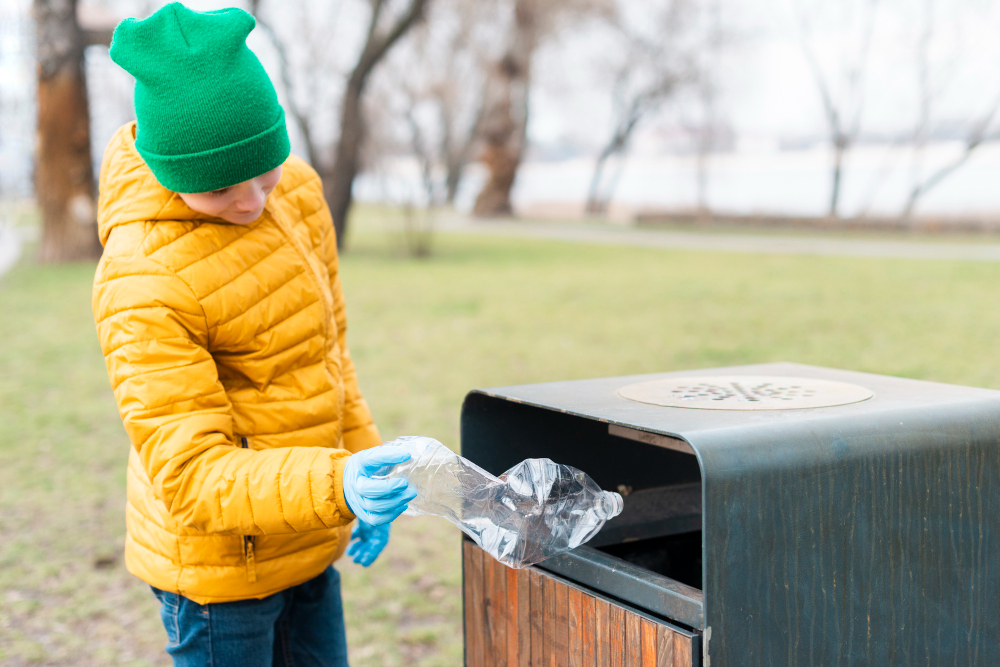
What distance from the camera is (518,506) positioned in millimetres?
1548

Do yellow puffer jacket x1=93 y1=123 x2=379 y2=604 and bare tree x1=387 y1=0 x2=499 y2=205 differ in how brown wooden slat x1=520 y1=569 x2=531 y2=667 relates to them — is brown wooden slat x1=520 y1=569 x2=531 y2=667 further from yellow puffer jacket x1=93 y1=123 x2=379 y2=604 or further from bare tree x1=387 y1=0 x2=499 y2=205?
bare tree x1=387 y1=0 x2=499 y2=205

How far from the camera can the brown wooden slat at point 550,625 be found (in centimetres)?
151

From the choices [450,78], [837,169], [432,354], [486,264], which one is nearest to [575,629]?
[432,354]

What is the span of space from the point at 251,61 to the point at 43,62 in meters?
11.6

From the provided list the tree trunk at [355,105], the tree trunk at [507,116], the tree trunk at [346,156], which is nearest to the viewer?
the tree trunk at [355,105]

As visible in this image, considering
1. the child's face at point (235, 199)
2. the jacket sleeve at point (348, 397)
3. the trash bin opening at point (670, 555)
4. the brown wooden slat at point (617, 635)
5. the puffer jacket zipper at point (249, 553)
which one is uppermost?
the child's face at point (235, 199)

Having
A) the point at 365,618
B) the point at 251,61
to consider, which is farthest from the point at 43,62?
the point at 251,61

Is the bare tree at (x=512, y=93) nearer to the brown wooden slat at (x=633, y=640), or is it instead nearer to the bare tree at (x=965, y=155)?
the bare tree at (x=965, y=155)

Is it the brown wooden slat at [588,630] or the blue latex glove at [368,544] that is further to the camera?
the blue latex glove at [368,544]

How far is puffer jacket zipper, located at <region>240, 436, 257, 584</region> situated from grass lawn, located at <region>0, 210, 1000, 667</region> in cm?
134

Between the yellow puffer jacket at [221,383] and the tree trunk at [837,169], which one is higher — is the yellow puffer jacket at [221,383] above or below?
above

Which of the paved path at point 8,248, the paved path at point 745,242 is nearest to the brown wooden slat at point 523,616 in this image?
the paved path at point 745,242

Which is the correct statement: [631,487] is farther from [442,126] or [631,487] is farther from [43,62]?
[442,126]

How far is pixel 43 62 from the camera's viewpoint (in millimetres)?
11484
